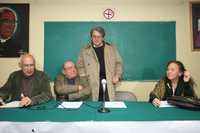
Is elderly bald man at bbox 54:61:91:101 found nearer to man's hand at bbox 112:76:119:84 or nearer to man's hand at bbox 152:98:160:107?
man's hand at bbox 112:76:119:84

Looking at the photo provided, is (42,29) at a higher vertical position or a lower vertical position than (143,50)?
higher

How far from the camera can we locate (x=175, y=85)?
2.68m

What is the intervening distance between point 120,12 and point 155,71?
117 cm

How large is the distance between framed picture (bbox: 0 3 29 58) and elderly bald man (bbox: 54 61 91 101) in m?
1.09

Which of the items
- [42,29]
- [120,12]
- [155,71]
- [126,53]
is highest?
[120,12]

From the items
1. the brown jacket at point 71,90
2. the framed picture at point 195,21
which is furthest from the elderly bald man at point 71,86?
the framed picture at point 195,21

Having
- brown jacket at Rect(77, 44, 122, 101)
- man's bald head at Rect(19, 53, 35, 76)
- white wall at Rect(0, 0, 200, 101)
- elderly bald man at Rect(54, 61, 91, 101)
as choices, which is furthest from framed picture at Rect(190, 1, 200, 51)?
man's bald head at Rect(19, 53, 35, 76)

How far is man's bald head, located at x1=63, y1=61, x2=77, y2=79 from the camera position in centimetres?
304

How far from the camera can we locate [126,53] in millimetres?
3770

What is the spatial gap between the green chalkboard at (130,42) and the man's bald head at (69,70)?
701mm

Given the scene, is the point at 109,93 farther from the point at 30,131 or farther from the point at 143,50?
the point at 30,131

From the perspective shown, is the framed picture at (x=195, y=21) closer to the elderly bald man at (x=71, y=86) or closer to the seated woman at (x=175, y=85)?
the seated woman at (x=175, y=85)

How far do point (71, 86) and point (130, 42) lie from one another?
1408 millimetres

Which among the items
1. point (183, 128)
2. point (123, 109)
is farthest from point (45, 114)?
point (183, 128)
